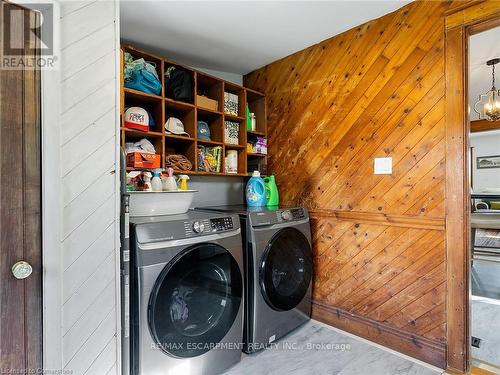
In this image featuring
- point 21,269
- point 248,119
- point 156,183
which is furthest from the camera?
point 248,119

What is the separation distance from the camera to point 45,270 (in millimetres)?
1104

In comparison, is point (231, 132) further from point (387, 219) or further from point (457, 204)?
point (457, 204)

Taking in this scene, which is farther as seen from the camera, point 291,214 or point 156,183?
point 291,214

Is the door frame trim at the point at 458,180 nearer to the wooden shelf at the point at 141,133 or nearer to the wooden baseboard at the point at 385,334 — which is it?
the wooden baseboard at the point at 385,334

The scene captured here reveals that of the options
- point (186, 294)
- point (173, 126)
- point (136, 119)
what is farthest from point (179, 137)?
point (186, 294)

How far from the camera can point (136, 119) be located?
1.93 metres

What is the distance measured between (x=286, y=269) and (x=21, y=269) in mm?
1542

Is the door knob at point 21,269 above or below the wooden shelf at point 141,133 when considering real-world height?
below

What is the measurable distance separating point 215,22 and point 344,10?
0.87 meters

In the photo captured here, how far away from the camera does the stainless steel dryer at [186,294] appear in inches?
52.7

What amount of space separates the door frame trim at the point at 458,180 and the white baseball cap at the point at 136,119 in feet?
6.31

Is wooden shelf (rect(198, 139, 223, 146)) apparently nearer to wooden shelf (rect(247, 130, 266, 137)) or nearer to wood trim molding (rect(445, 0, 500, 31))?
wooden shelf (rect(247, 130, 266, 137))

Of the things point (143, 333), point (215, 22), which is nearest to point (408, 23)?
point (215, 22)

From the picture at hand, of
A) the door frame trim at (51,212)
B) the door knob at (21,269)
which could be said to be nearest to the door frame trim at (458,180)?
the door frame trim at (51,212)
